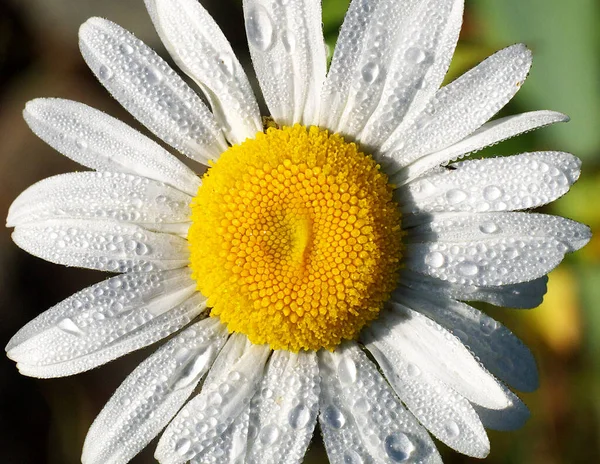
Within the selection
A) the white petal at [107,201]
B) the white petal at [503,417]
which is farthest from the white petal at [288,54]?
the white petal at [503,417]

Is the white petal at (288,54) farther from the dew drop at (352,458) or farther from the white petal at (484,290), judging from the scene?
the dew drop at (352,458)

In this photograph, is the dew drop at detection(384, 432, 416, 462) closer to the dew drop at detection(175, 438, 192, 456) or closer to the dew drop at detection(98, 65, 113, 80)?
the dew drop at detection(175, 438, 192, 456)

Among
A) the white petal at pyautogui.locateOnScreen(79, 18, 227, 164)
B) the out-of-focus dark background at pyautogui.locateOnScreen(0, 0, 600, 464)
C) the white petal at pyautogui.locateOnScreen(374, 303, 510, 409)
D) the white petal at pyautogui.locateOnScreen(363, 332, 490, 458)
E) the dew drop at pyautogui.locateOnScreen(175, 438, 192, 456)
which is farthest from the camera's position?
the out-of-focus dark background at pyautogui.locateOnScreen(0, 0, 600, 464)

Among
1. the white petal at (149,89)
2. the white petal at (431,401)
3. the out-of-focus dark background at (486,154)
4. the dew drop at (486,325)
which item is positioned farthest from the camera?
the out-of-focus dark background at (486,154)

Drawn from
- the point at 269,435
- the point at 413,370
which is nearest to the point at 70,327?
the point at 269,435

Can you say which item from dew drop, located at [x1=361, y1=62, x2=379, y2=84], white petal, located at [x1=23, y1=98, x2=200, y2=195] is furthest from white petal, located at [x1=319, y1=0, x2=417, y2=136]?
white petal, located at [x1=23, y1=98, x2=200, y2=195]

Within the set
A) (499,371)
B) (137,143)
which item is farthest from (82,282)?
(499,371)

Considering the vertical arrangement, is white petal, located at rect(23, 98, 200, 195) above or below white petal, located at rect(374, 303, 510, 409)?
above
